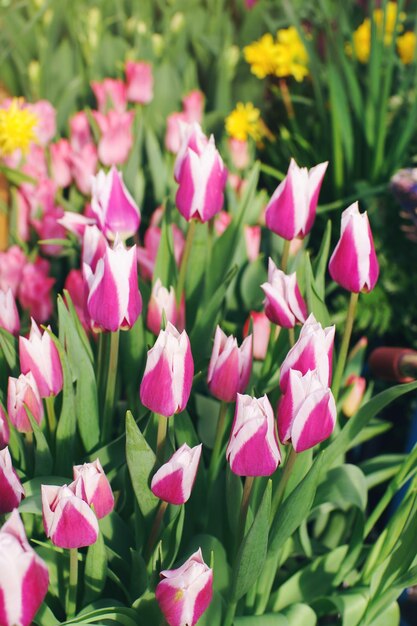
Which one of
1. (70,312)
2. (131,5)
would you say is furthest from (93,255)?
(131,5)

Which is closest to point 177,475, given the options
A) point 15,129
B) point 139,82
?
point 15,129

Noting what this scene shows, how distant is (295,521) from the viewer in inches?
31.8

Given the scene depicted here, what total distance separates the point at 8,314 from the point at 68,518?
33cm

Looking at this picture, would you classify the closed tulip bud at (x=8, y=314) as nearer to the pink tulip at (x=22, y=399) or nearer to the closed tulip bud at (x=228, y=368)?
the pink tulip at (x=22, y=399)

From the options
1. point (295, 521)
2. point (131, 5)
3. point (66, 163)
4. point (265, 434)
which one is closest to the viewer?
point (265, 434)

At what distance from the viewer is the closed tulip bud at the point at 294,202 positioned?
85 cm

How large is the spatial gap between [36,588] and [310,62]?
55.5 inches

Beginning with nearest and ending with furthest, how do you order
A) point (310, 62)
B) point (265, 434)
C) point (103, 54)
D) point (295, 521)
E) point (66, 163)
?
point (265, 434) → point (295, 521) → point (66, 163) → point (310, 62) → point (103, 54)

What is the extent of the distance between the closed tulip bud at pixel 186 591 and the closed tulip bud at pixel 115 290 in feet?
0.75

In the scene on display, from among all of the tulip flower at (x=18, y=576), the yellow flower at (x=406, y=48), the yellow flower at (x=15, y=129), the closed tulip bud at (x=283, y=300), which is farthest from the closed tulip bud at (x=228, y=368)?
the yellow flower at (x=406, y=48)

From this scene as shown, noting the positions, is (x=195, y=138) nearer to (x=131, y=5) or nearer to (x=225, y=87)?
(x=225, y=87)

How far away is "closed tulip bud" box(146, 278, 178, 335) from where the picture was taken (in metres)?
0.92

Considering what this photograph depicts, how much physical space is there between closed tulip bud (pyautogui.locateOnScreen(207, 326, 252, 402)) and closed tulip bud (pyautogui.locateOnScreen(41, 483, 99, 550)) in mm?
196

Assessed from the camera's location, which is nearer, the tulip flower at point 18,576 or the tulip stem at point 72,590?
the tulip flower at point 18,576
